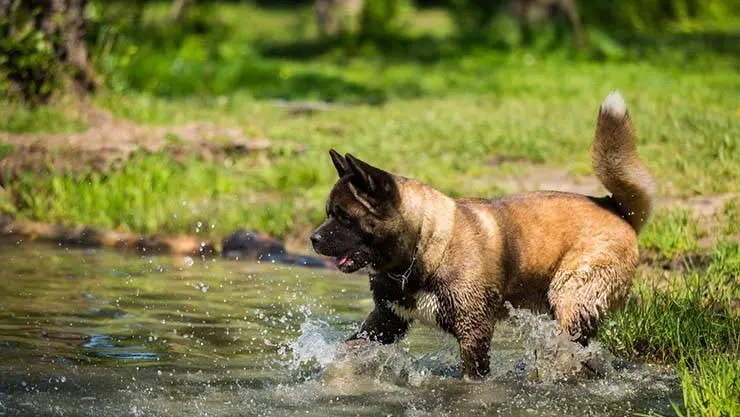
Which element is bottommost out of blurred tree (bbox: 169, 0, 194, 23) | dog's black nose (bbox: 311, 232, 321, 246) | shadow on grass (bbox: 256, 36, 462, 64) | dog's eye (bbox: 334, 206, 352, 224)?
shadow on grass (bbox: 256, 36, 462, 64)

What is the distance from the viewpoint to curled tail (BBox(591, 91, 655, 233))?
289 inches

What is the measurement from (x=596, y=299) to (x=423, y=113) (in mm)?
8917

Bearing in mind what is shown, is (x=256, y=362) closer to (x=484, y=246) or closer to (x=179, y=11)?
(x=484, y=246)

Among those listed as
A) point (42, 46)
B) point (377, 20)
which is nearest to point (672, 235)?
point (42, 46)

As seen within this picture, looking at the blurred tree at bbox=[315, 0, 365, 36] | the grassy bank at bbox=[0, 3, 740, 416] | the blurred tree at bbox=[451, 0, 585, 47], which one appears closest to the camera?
the grassy bank at bbox=[0, 3, 740, 416]

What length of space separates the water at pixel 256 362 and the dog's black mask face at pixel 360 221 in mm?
674

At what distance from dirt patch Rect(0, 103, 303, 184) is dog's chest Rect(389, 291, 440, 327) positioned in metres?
5.82

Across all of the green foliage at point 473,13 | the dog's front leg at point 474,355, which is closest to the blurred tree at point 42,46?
the dog's front leg at point 474,355

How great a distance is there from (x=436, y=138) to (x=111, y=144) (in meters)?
3.61

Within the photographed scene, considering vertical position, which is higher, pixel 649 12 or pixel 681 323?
pixel 649 12

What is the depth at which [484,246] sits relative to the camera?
7027mm

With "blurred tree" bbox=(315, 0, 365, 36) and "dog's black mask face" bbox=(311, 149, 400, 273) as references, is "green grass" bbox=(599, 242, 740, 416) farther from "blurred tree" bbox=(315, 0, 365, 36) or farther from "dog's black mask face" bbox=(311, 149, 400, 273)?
"blurred tree" bbox=(315, 0, 365, 36)

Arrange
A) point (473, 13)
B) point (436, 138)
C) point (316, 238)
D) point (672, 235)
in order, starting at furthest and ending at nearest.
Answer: point (473, 13), point (436, 138), point (672, 235), point (316, 238)

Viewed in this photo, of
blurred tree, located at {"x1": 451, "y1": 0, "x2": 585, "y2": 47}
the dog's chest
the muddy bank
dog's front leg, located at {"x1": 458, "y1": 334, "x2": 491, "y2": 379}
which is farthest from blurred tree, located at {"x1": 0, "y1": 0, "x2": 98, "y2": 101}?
blurred tree, located at {"x1": 451, "y1": 0, "x2": 585, "y2": 47}
